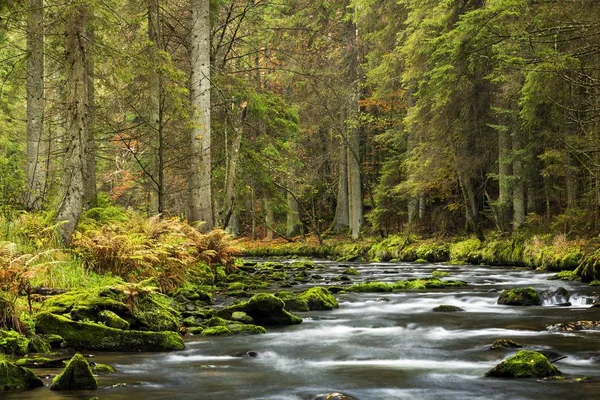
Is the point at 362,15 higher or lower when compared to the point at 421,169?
higher

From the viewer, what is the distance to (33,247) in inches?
383

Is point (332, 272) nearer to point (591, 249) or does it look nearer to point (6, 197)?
point (591, 249)

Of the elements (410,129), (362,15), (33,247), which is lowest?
(33,247)

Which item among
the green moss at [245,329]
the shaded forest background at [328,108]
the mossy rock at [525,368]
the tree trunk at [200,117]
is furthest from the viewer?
the tree trunk at [200,117]

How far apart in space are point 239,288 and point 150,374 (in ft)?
23.1

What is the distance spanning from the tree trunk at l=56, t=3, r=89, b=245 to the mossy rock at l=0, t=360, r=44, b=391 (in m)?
5.79

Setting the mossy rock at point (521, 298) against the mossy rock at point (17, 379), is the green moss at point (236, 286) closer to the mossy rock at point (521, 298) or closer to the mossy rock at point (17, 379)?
the mossy rock at point (521, 298)

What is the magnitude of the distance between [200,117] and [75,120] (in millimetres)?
5808

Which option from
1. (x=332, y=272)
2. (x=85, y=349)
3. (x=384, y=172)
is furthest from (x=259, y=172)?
(x=85, y=349)

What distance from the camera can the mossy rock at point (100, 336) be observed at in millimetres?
6785

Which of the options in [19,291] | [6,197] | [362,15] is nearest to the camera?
[19,291]

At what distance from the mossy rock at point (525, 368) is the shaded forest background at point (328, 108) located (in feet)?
23.5

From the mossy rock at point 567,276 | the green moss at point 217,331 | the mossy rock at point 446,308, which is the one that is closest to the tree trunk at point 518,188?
the mossy rock at point 567,276

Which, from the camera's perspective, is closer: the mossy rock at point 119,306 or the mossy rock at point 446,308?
the mossy rock at point 119,306
